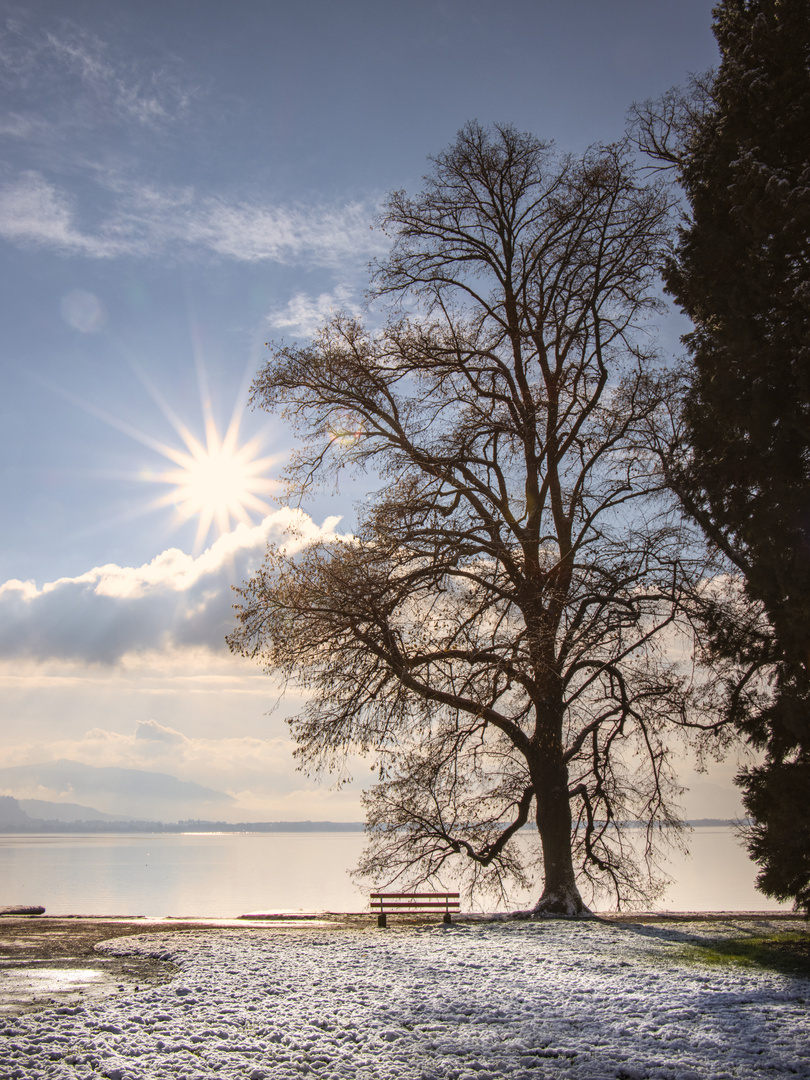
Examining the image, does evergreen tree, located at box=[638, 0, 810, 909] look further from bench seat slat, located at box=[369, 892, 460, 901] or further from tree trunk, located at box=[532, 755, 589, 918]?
bench seat slat, located at box=[369, 892, 460, 901]

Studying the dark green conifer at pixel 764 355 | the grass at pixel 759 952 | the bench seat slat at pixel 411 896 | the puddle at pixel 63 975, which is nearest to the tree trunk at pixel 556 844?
the bench seat slat at pixel 411 896

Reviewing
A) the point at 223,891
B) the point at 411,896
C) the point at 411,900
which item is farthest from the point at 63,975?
the point at 223,891

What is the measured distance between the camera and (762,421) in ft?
29.0

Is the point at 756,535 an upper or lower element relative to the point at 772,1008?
upper

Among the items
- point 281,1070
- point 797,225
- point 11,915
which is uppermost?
point 797,225

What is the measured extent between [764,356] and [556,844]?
28.9 ft

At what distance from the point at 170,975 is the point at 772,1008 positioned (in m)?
5.45

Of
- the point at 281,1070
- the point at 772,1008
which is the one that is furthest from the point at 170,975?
the point at 772,1008

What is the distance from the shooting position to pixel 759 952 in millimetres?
9055

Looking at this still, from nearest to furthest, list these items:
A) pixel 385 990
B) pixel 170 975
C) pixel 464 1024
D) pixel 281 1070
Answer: pixel 281 1070, pixel 464 1024, pixel 385 990, pixel 170 975

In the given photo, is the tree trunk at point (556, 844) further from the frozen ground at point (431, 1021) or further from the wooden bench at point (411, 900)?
the frozen ground at point (431, 1021)

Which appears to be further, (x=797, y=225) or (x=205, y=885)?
(x=205, y=885)

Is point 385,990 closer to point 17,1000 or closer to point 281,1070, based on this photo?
point 281,1070

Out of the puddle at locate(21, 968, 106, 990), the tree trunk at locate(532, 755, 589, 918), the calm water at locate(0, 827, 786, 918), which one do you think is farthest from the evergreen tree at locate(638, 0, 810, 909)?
the calm water at locate(0, 827, 786, 918)
